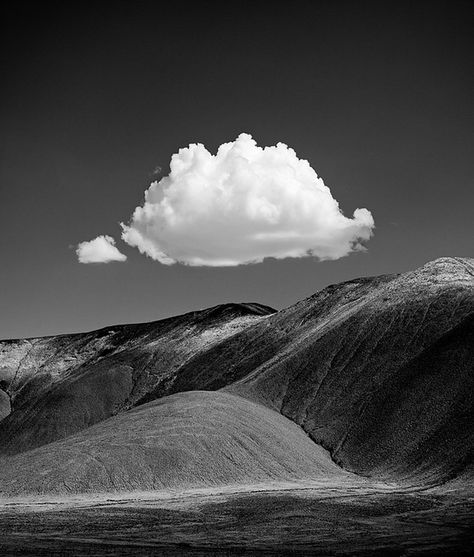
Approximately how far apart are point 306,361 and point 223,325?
154ft

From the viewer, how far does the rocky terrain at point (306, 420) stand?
147ft

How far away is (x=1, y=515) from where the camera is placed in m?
40.1

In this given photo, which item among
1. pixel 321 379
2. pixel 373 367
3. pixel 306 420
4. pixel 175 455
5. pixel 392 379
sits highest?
pixel 373 367

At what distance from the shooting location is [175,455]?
56.8 meters

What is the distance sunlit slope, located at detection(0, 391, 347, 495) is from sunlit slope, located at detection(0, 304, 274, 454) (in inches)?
1470

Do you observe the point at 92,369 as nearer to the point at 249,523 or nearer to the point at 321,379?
the point at 321,379

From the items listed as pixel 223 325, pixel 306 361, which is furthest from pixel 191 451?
pixel 223 325

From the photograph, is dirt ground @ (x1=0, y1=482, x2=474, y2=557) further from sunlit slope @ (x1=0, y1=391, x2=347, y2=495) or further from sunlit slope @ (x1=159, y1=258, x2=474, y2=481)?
sunlit slope @ (x1=159, y1=258, x2=474, y2=481)

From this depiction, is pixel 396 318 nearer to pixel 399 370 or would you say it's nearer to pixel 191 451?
pixel 399 370

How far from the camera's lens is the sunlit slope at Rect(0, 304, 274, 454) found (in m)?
106

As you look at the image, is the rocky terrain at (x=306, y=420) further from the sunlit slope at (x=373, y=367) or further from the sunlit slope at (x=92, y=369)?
the sunlit slope at (x=92, y=369)

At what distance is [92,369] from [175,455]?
7433cm

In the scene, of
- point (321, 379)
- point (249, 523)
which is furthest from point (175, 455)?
point (321, 379)

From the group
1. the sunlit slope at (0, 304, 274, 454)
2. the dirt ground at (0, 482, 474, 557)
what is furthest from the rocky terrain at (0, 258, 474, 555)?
the sunlit slope at (0, 304, 274, 454)
